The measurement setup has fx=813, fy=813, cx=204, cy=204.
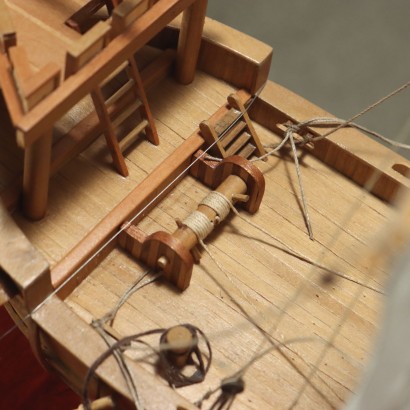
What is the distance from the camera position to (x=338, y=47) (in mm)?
4070

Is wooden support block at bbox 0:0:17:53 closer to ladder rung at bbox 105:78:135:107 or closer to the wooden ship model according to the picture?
the wooden ship model

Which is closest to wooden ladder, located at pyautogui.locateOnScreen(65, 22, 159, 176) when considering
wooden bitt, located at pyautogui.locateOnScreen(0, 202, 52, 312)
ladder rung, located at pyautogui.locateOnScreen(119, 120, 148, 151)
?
ladder rung, located at pyautogui.locateOnScreen(119, 120, 148, 151)

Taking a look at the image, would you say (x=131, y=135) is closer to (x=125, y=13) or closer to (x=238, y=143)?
(x=238, y=143)

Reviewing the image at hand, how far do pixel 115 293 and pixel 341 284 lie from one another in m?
0.68

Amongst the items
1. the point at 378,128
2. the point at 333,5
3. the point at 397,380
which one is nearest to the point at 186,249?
the point at 397,380

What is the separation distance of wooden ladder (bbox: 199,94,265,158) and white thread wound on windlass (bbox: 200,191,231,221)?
192 millimetres

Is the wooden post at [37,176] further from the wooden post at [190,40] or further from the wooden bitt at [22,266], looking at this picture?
the wooden post at [190,40]

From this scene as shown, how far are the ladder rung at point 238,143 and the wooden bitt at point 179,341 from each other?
69 cm

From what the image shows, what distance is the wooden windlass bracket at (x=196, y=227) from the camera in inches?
87.7

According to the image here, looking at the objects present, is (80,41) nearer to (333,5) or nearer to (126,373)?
(126,373)

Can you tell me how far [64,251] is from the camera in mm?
2240

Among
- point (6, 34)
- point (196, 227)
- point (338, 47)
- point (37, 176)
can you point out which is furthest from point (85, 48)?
point (338, 47)

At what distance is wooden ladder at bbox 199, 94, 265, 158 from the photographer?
8.22 ft

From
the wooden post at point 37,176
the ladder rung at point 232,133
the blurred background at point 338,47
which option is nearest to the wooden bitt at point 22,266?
the wooden post at point 37,176
